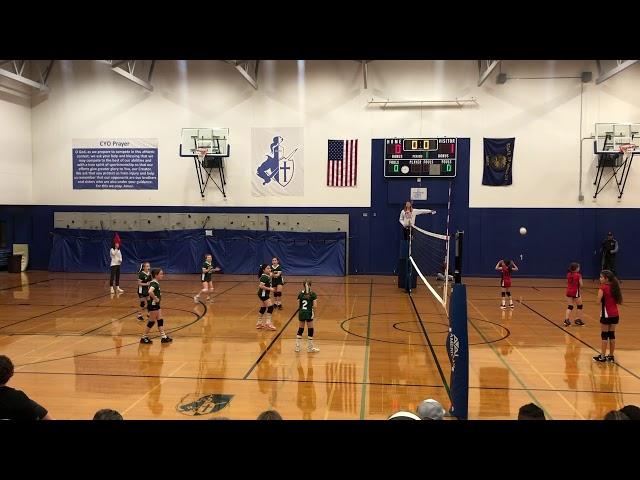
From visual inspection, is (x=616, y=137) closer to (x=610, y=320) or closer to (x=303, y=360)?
(x=610, y=320)

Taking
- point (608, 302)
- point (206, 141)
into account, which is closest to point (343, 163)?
point (206, 141)

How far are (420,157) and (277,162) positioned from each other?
7.28 metres

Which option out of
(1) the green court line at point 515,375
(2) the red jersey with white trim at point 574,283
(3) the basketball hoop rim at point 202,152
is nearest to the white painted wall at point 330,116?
(3) the basketball hoop rim at point 202,152

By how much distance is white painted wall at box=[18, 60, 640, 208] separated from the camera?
25.5 m

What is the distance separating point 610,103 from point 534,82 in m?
3.68

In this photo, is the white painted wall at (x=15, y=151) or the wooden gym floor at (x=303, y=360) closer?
the wooden gym floor at (x=303, y=360)

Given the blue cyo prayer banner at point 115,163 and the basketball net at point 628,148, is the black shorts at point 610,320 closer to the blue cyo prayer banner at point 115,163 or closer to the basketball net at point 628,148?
the basketball net at point 628,148

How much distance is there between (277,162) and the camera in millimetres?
27016

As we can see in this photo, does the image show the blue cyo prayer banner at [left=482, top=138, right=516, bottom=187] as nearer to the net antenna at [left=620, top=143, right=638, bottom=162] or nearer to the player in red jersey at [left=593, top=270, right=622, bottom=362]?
the net antenna at [left=620, top=143, right=638, bottom=162]

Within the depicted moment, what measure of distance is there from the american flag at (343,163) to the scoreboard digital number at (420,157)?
1.62 m

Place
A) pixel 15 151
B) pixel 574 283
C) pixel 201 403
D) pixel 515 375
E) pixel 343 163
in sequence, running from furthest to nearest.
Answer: pixel 15 151 → pixel 343 163 → pixel 574 283 → pixel 515 375 → pixel 201 403

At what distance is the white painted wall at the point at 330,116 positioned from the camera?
83.6 feet
